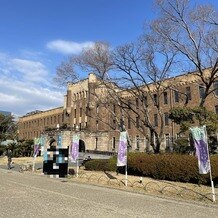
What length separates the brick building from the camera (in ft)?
119

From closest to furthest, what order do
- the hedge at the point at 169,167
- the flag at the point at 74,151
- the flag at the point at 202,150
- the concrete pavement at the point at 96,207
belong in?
1. the concrete pavement at the point at 96,207
2. the flag at the point at 202,150
3. the hedge at the point at 169,167
4. the flag at the point at 74,151

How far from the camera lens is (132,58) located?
25188 mm

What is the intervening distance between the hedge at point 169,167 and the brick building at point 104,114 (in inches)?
329

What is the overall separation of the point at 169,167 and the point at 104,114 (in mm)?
31377

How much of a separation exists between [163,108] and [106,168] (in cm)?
2346

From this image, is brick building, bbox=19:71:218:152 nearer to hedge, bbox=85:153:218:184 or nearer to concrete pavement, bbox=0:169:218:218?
hedge, bbox=85:153:218:184

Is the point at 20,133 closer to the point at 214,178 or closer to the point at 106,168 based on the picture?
the point at 106,168

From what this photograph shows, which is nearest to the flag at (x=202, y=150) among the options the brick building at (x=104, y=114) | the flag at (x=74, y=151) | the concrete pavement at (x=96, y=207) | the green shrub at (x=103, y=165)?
the concrete pavement at (x=96, y=207)

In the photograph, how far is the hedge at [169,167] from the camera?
1628cm

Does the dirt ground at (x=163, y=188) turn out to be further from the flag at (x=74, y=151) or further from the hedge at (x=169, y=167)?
the flag at (x=74, y=151)

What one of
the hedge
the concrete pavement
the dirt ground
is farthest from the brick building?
the concrete pavement

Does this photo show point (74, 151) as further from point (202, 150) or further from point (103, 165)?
point (202, 150)

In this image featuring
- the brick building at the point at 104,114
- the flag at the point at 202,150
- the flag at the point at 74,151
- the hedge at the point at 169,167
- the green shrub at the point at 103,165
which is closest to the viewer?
the flag at the point at 202,150

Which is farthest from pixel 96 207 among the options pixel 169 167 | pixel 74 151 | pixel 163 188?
pixel 74 151
